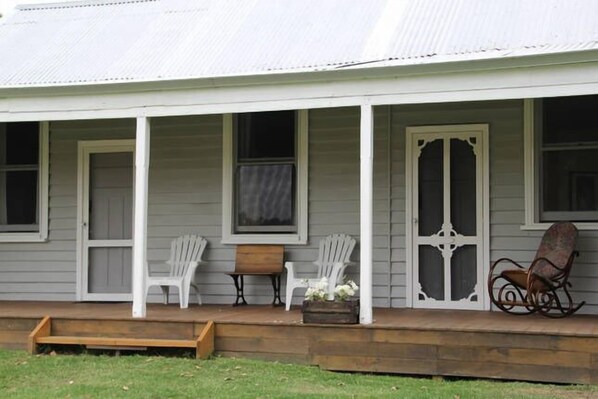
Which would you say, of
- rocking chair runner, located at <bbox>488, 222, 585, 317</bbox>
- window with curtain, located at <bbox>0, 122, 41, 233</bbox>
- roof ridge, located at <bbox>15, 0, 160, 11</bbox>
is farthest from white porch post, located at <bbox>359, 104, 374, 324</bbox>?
window with curtain, located at <bbox>0, 122, 41, 233</bbox>

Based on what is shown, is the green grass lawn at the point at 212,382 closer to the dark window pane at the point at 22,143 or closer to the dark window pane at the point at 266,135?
the dark window pane at the point at 266,135

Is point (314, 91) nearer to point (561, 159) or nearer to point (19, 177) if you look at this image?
point (561, 159)

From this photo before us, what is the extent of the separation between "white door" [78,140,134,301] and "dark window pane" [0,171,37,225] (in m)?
0.63

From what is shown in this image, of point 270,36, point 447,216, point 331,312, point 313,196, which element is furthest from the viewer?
point 313,196

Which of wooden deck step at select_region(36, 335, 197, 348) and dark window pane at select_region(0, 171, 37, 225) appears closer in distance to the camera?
wooden deck step at select_region(36, 335, 197, 348)

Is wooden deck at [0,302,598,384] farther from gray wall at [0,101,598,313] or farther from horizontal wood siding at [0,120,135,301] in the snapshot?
horizontal wood siding at [0,120,135,301]

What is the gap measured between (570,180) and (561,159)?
0.71ft

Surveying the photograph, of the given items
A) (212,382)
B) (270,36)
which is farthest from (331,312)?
(270,36)

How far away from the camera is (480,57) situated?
702 centimetres

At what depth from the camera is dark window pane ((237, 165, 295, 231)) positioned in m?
9.39

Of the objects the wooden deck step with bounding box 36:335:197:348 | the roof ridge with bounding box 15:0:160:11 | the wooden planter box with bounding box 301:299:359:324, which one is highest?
the roof ridge with bounding box 15:0:160:11

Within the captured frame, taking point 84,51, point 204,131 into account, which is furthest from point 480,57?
point 84,51

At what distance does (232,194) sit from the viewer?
9.50 meters

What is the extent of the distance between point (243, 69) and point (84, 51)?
220cm
